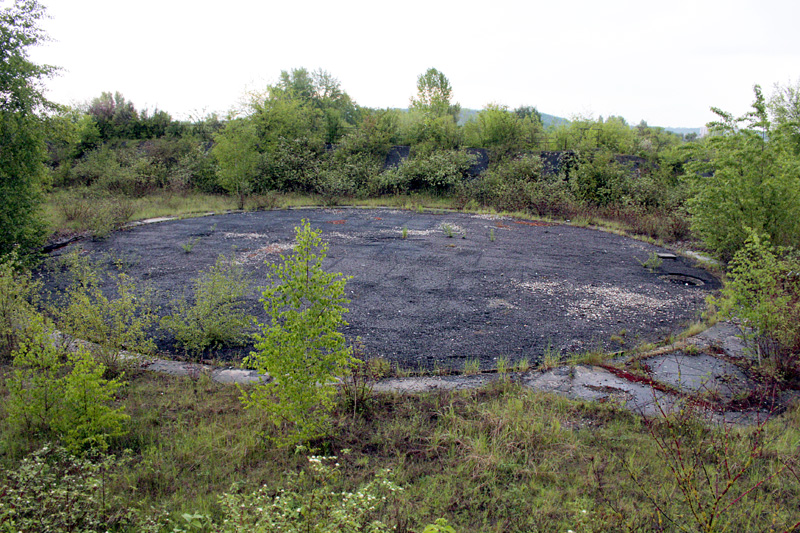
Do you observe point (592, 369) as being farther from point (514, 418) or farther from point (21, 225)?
point (21, 225)

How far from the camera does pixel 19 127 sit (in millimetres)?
6875

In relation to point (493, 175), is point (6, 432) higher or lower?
lower

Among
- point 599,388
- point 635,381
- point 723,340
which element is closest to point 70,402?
point 599,388

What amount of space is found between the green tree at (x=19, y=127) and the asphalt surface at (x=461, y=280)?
1.26 metres

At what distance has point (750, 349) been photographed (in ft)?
13.6

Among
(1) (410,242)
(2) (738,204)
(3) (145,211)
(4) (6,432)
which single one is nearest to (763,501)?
(4) (6,432)

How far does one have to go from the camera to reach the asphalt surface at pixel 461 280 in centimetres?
475

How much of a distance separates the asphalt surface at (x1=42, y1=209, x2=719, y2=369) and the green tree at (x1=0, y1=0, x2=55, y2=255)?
49.5 inches

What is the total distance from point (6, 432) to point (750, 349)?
582 cm

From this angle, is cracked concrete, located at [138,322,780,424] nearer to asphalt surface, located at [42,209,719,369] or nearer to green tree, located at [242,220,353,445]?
asphalt surface, located at [42,209,719,369]

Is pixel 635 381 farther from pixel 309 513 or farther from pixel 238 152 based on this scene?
pixel 238 152

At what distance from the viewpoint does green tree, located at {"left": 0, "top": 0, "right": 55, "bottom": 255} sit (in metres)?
6.76

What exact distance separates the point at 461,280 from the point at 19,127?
701cm

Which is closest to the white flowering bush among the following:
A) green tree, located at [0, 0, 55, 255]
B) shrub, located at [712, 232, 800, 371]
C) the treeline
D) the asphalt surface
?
the asphalt surface
